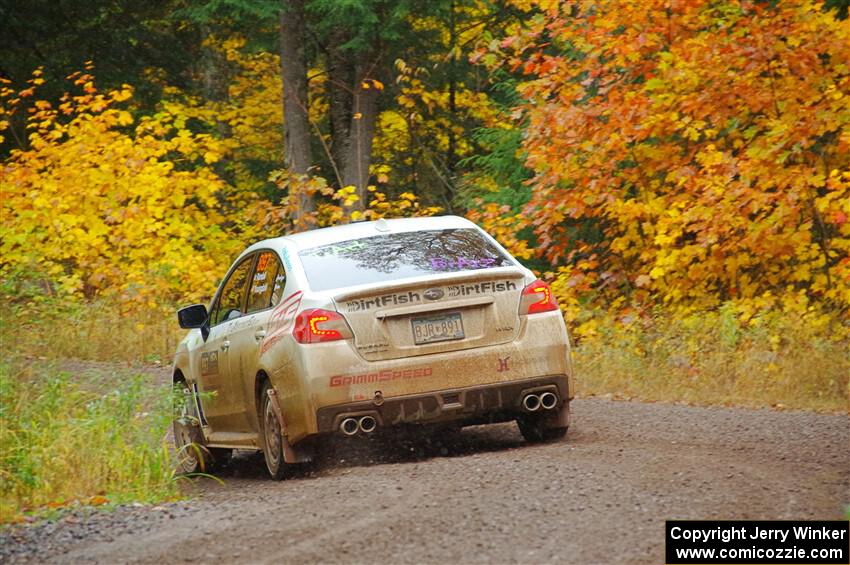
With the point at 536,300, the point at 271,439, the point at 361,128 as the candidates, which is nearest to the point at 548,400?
the point at 536,300

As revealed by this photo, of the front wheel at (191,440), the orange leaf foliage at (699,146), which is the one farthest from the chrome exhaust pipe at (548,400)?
the orange leaf foliage at (699,146)

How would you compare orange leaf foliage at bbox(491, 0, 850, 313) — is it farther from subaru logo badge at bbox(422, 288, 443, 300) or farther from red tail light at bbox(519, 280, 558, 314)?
subaru logo badge at bbox(422, 288, 443, 300)

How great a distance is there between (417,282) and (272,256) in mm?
1487

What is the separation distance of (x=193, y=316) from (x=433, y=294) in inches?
105

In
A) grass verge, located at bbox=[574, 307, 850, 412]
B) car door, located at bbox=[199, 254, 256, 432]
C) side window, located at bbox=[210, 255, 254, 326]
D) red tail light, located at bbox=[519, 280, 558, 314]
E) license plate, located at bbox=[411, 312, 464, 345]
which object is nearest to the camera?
license plate, located at bbox=[411, 312, 464, 345]

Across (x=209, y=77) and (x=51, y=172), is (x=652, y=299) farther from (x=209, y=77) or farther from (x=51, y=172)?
(x=209, y=77)

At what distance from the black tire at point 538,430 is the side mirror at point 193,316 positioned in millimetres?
2788

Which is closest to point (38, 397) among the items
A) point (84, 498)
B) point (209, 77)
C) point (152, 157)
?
point (84, 498)

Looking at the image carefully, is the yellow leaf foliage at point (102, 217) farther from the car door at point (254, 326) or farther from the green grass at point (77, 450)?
the green grass at point (77, 450)

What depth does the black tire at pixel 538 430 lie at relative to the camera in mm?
9250

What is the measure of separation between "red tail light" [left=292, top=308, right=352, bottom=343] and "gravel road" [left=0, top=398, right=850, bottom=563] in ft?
2.91

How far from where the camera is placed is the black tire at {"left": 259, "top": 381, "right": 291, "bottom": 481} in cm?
873

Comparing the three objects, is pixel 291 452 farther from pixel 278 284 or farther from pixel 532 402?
pixel 532 402

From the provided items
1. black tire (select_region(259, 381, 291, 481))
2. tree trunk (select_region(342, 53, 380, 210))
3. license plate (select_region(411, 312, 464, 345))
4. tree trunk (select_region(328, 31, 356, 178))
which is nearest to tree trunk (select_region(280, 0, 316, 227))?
tree trunk (select_region(328, 31, 356, 178))
